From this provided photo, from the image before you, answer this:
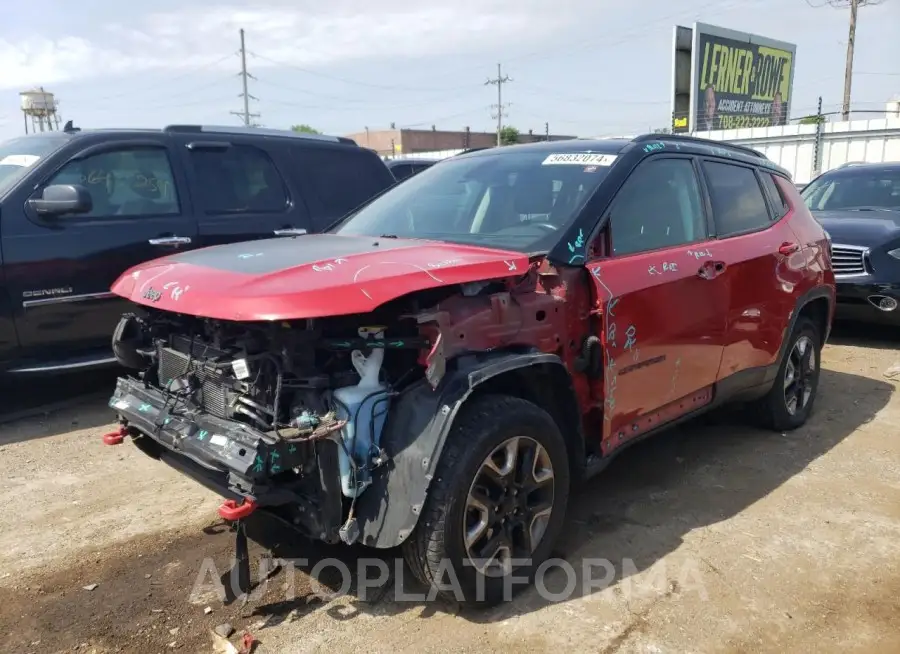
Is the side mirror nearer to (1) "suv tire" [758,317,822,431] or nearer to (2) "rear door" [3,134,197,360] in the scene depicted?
(2) "rear door" [3,134,197,360]

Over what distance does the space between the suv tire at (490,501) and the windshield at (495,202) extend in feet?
2.69

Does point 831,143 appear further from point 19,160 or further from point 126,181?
point 19,160

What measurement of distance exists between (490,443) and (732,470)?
227 cm

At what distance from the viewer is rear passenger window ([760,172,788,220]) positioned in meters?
4.79

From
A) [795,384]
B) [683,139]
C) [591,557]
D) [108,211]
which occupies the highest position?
[683,139]

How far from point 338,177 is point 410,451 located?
4.55 meters

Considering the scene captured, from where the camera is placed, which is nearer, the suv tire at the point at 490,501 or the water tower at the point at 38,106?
the suv tire at the point at 490,501

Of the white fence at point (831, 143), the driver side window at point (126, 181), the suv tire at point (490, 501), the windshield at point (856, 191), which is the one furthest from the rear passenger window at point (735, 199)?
the white fence at point (831, 143)

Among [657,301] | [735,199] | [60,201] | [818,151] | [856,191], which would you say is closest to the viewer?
[657,301]

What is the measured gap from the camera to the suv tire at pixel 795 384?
4.85 meters

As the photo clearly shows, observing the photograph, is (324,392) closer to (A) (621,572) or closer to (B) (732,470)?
(A) (621,572)

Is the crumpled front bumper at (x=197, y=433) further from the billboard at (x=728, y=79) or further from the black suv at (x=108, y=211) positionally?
the billboard at (x=728, y=79)

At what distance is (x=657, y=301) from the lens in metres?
3.52

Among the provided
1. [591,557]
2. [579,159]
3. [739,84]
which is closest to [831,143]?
[739,84]
